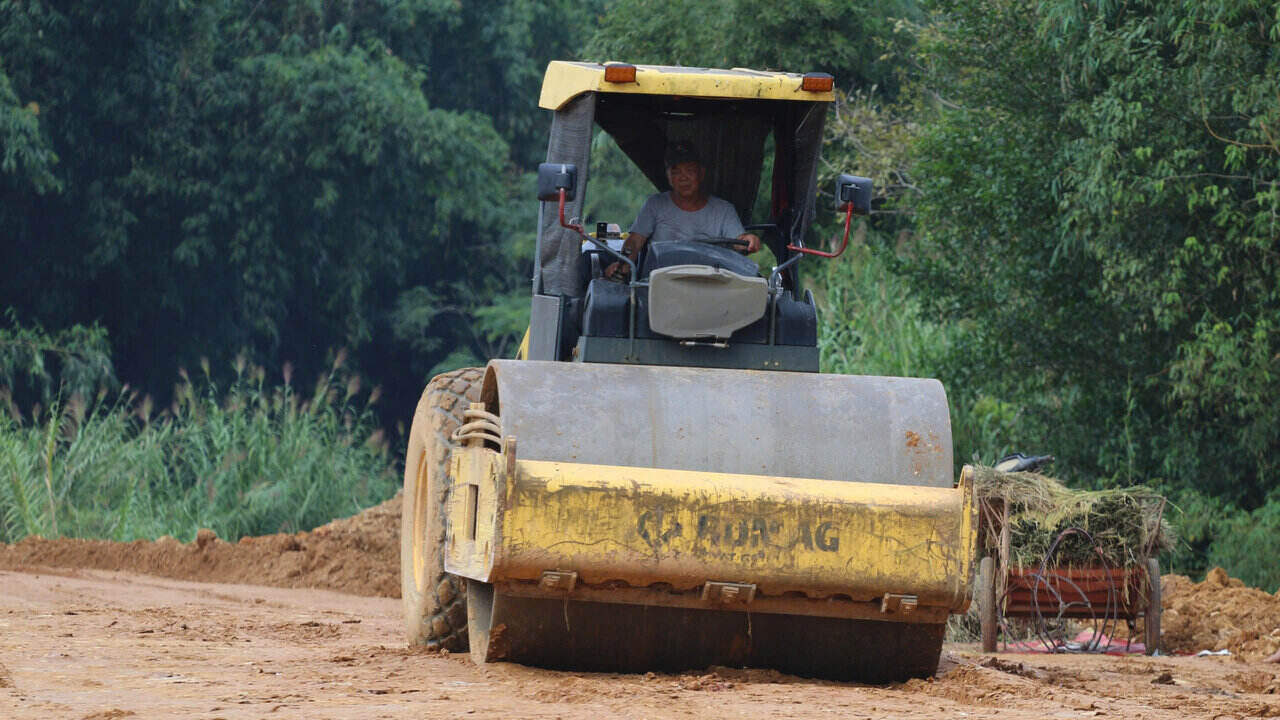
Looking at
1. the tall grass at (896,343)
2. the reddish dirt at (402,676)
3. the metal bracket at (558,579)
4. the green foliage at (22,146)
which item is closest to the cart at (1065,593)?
the reddish dirt at (402,676)

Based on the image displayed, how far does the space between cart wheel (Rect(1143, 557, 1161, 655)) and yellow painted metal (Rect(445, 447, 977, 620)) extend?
15.1 feet

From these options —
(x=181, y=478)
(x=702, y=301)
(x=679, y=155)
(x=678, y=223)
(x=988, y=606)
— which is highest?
(x=679, y=155)

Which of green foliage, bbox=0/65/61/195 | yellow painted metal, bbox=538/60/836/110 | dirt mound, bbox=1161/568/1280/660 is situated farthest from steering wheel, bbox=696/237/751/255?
green foliage, bbox=0/65/61/195

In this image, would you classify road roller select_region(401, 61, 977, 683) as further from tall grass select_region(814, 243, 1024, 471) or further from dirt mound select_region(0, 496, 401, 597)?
tall grass select_region(814, 243, 1024, 471)

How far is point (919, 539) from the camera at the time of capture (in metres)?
6.36

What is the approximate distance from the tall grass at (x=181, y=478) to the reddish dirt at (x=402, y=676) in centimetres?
396

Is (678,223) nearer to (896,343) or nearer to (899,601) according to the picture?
(899,601)

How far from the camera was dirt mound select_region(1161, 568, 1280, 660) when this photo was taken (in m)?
11.0

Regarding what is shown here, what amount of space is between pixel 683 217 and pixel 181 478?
11.6 m

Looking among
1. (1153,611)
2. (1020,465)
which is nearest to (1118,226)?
(1020,465)

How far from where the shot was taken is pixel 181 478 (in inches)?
727

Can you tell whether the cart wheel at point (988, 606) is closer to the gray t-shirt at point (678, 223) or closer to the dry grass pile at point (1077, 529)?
the dry grass pile at point (1077, 529)

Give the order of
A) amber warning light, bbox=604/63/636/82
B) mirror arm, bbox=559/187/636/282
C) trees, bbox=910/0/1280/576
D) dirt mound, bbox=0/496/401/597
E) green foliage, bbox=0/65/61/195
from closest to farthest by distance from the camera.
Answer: mirror arm, bbox=559/187/636/282, amber warning light, bbox=604/63/636/82, trees, bbox=910/0/1280/576, dirt mound, bbox=0/496/401/597, green foliage, bbox=0/65/61/195

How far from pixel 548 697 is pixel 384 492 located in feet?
43.0
